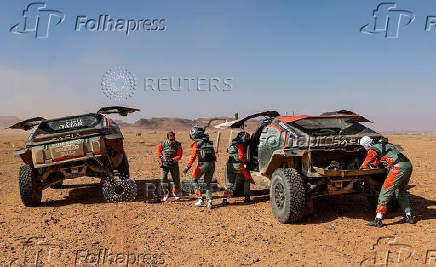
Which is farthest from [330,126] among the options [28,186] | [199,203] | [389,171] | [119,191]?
[28,186]

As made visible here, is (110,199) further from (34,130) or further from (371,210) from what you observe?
(371,210)

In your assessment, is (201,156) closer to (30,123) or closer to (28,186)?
(28,186)

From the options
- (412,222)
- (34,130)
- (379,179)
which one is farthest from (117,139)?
(412,222)

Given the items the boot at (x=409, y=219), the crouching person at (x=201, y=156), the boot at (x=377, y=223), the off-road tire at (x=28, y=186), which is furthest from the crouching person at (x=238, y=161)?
the off-road tire at (x=28, y=186)

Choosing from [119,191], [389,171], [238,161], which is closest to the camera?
[389,171]

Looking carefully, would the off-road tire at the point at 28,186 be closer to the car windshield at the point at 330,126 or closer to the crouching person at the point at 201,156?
the crouching person at the point at 201,156

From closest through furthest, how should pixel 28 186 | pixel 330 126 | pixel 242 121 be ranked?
pixel 330 126 → pixel 28 186 → pixel 242 121

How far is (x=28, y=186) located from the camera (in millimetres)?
7625

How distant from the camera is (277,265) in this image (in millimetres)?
4430

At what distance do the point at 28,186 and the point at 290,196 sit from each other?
5718 mm

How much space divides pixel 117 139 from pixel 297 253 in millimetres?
5284

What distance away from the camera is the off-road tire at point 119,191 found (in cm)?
832

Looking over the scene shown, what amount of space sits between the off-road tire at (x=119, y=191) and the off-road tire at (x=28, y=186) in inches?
57.0

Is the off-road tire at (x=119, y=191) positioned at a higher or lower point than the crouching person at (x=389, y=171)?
lower
